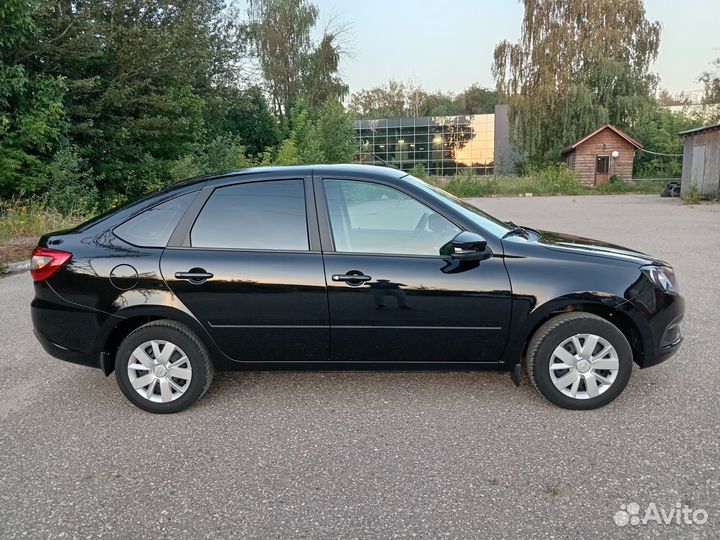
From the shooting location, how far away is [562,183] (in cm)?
3612

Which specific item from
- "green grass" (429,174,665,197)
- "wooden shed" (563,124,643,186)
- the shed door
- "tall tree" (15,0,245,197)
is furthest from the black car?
"wooden shed" (563,124,643,186)

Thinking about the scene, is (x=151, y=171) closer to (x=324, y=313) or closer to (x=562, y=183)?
(x=324, y=313)

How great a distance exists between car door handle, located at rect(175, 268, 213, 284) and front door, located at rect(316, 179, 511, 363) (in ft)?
2.59

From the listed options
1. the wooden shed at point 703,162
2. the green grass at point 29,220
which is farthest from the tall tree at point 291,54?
the green grass at point 29,220

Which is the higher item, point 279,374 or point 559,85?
point 559,85

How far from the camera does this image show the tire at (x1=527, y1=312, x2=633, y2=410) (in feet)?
11.2

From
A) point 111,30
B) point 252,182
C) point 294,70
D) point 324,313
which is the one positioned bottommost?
point 324,313

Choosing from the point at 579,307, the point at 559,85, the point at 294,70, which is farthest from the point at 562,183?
the point at 579,307

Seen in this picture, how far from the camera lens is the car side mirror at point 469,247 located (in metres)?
3.36

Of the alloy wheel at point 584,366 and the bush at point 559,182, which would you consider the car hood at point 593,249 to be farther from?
the bush at point 559,182

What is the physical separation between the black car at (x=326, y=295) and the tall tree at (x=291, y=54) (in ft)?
116

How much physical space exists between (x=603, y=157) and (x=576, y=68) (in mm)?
7407

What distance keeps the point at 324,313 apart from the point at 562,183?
35977 mm

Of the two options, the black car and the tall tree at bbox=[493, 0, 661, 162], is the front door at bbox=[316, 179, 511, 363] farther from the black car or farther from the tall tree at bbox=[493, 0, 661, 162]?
the tall tree at bbox=[493, 0, 661, 162]
